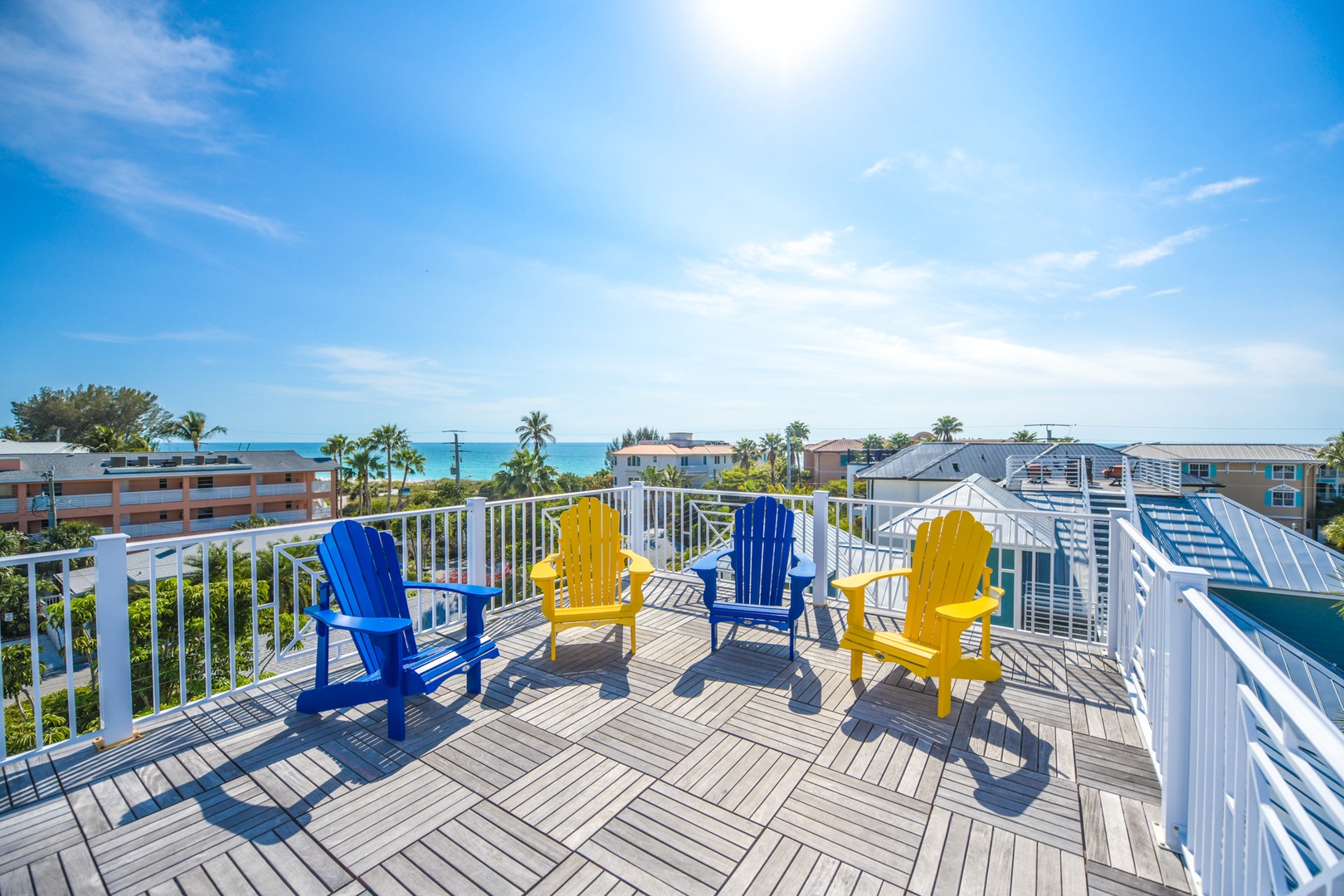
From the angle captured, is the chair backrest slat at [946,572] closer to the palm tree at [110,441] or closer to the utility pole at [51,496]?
the utility pole at [51,496]

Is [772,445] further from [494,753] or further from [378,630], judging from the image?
[378,630]

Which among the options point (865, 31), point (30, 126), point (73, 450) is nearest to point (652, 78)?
point (865, 31)

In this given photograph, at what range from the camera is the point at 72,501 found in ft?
84.5

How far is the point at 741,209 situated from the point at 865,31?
2.98 metres

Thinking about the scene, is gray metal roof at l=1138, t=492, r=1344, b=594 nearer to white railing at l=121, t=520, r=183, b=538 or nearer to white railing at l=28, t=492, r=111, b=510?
white railing at l=121, t=520, r=183, b=538

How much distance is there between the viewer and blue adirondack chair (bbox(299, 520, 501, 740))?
2.56 metres

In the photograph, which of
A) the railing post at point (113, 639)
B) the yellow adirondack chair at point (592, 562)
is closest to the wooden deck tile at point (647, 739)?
the yellow adirondack chair at point (592, 562)

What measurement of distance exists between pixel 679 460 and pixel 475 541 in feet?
155

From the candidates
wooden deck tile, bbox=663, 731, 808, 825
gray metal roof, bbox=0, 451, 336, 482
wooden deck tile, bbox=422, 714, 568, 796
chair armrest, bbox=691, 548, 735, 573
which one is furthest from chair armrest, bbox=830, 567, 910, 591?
gray metal roof, bbox=0, 451, 336, 482

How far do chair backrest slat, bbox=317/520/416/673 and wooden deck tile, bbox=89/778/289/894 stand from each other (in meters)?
0.75

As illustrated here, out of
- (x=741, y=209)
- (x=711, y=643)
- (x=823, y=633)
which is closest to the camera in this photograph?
(x=711, y=643)

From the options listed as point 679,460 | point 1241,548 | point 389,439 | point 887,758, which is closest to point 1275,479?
point 1241,548

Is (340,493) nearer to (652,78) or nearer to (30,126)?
(30,126)

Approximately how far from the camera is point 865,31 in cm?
594
